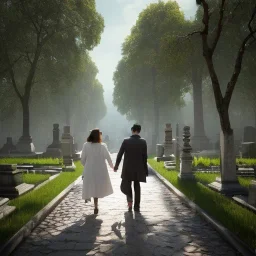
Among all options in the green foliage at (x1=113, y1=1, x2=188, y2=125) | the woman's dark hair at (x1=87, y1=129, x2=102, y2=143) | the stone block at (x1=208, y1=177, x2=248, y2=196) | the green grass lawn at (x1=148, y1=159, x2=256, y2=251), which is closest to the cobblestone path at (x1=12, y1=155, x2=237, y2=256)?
the green grass lawn at (x1=148, y1=159, x2=256, y2=251)

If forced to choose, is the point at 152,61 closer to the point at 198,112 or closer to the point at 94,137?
the point at 198,112

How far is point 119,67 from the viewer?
158ft

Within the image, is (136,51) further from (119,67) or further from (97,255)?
(97,255)

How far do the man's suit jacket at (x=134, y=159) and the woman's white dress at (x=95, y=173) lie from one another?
0.39 metres

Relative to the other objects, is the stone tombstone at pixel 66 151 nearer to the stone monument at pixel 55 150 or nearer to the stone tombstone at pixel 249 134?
the stone monument at pixel 55 150

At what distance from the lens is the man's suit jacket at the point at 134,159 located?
7926 millimetres

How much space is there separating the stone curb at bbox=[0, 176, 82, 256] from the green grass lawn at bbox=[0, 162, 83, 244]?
0.38 ft

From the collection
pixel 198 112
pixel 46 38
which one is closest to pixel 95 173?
pixel 46 38

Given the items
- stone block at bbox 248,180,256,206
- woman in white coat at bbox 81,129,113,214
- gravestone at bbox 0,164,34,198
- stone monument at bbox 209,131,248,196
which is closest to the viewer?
stone block at bbox 248,180,256,206

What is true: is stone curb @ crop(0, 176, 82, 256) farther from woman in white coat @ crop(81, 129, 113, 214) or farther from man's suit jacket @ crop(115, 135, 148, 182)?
man's suit jacket @ crop(115, 135, 148, 182)

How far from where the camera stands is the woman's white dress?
786 cm

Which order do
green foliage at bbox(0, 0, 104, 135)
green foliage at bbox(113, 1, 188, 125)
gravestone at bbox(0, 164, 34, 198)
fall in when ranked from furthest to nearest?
green foliage at bbox(113, 1, 188, 125) → green foliage at bbox(0, 0, 104, 135) → gravestone at bbox(0, 164, 34, 198)

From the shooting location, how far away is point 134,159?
314 inches

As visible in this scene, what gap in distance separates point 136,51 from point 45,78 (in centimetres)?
1167
